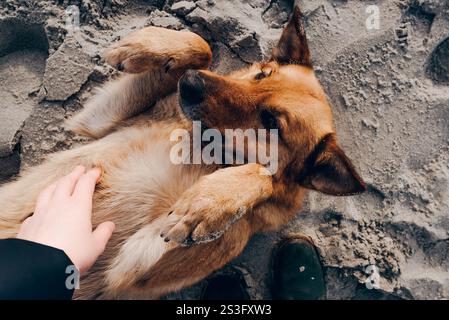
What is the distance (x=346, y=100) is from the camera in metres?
2.88

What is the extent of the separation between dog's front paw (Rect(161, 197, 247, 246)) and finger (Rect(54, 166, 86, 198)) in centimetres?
59

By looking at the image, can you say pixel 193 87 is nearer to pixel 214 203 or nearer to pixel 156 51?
pixel 156 51

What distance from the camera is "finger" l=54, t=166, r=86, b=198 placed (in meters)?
2.02

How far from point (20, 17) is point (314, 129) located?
85.6 inches

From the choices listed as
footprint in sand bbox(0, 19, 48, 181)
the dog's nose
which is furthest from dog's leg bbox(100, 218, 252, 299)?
footprint in sand bbox(0, 19, 48, 181)

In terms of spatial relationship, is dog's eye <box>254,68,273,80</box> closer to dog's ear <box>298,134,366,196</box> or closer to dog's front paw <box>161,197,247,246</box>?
dog's ear <box>298,134,366,196</box>

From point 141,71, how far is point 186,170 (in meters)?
0.63

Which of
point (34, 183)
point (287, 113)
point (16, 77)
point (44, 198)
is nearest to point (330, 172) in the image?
point (287, 113)

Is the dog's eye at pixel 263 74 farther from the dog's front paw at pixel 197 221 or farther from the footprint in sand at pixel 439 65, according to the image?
the footprint in sand at pixel 439 65

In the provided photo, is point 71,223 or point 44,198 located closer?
point 71,223

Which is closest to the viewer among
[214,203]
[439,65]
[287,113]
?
[214,203]

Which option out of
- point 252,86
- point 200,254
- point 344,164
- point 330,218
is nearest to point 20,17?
point 252,86

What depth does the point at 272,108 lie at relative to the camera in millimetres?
2016

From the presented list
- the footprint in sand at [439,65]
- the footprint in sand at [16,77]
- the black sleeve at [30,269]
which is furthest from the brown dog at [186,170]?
the footprint in sand at [439,65]
